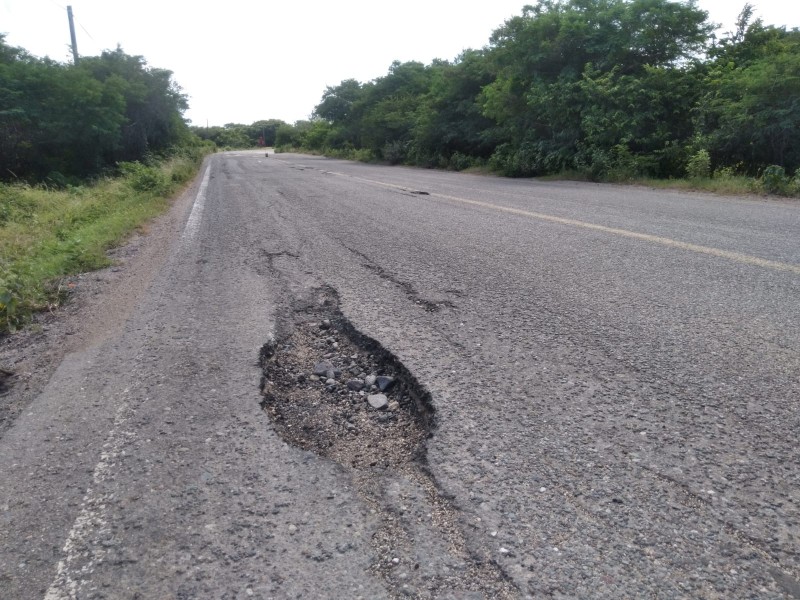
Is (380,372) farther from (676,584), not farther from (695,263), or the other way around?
(695,263)

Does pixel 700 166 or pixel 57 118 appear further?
pixel 57 118

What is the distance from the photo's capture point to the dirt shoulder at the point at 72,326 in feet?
9.83

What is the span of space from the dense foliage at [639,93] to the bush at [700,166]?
2 cm

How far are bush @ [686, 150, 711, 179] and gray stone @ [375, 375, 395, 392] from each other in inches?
451

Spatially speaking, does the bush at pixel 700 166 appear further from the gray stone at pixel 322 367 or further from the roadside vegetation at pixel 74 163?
the gray stone at pixel 322 367

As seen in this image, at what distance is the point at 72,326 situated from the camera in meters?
3.97

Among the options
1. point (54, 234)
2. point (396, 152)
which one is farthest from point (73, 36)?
point (54, 234)

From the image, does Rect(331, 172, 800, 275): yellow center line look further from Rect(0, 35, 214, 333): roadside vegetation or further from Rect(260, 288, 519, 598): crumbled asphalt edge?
Rect(0, 35, 214, 333): roadside vegetation

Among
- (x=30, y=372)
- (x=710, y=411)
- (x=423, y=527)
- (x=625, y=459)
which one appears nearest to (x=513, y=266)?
(x=710, y=411)

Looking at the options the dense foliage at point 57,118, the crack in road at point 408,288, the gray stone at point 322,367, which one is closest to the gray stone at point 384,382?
the gray stone at point 322,367

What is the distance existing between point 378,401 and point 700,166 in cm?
1193

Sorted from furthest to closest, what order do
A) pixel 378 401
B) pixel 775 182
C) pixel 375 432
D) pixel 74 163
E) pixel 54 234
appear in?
1. pixel 74 163
2. pixel 775 182
3. pixel 54 234
4. pixel 378 401
5. pixel 375 432

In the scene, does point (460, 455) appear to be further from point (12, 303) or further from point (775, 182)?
point (775, 182)

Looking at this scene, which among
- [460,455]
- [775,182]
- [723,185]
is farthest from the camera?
[723,185]
